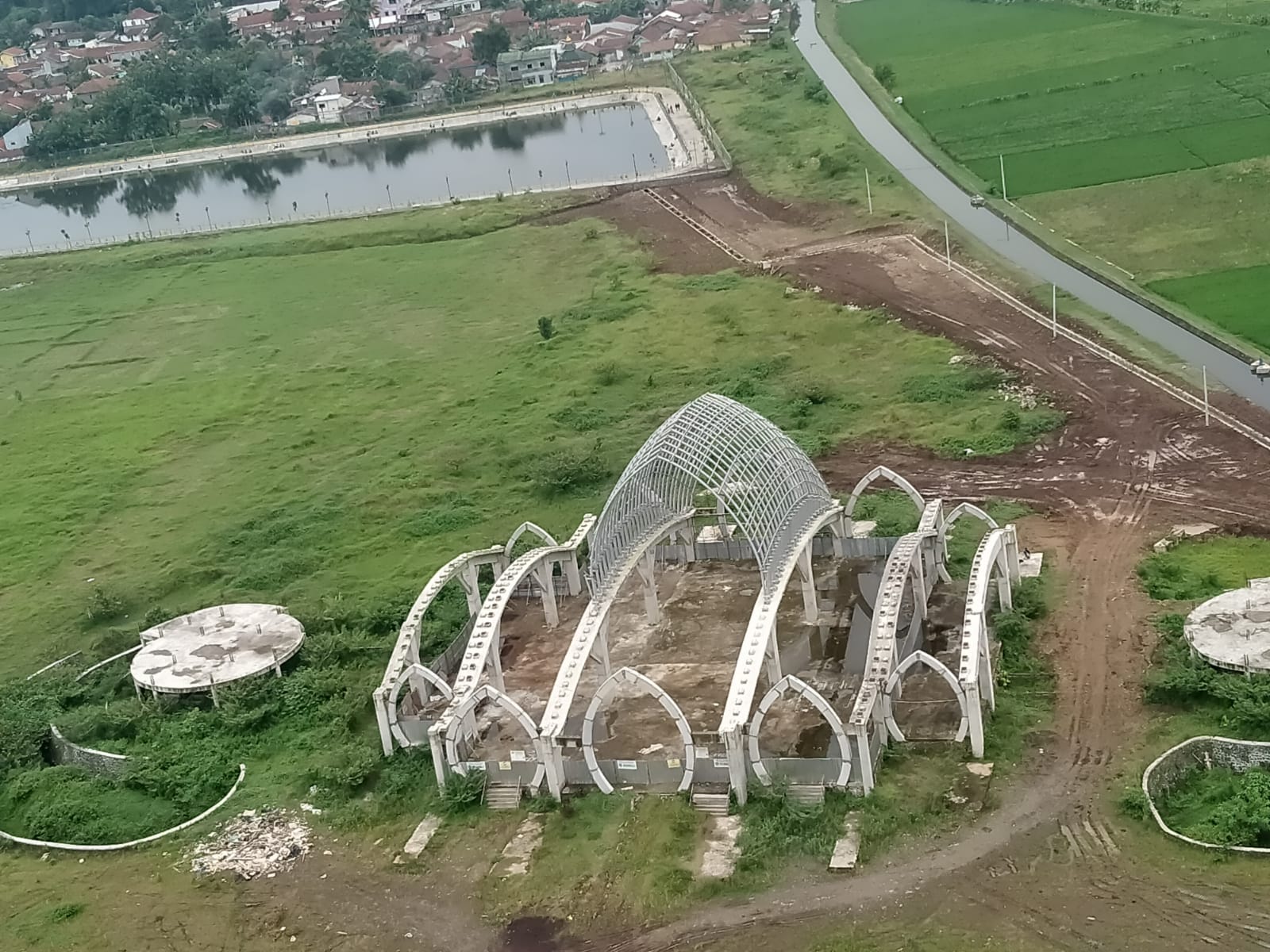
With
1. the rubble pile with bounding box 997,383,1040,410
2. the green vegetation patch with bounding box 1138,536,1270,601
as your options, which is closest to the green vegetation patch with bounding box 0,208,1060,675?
the rubble pile with bounding box 997,383,1040,410

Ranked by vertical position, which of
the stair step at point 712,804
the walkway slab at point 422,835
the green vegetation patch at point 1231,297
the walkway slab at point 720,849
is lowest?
the walkway slab at point 422,835

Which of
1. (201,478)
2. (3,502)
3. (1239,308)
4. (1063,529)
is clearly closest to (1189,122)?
(1239,308)

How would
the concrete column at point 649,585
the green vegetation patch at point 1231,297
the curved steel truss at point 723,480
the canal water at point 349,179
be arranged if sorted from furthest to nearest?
the canal water at point 349,179, the green vegetation patch at point 1231,297, the concrete column at point 649,585, the curved steel truss at point 723,480

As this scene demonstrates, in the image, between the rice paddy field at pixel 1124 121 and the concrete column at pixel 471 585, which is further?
the rice paddy field at pixel 1124 121

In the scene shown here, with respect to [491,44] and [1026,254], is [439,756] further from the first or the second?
[491,44]

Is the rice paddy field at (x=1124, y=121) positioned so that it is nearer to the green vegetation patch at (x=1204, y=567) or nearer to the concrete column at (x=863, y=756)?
the green vegetation patch at (x=1204, y=567)

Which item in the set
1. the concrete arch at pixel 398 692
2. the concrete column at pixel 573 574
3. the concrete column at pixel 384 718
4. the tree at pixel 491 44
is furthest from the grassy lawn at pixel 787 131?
the concrete column at pixel 384 718
